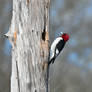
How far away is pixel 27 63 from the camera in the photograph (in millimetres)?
7656

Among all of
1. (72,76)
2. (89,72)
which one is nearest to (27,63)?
(72,76)

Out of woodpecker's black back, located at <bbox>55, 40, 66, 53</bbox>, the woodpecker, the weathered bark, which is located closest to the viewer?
the weathered bark

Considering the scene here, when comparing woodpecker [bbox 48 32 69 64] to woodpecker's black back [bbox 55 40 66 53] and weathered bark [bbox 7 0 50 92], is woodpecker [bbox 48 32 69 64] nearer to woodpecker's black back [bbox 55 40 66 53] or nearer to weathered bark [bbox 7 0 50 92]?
woodpecker's black back [bbox 55 40 66 53]

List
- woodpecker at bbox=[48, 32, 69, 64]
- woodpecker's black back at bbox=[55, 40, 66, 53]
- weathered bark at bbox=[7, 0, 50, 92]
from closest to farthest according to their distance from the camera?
weathered bark at bbox=[7, 0, 50, 92], woodpecker at bbox=[48, 32, 69, 64], woodpecker's black back at bbox=[55, 40, 66, 53]

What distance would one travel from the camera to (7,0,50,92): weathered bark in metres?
7.64

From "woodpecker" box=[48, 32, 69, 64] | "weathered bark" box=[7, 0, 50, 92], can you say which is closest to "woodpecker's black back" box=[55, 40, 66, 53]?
"woodpecker" box=[48, 32, 69, 64]

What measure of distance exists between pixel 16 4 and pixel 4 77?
10.4 meters

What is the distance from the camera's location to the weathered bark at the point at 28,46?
7.64 m

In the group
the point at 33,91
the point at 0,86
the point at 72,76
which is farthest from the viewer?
the point at 72,76

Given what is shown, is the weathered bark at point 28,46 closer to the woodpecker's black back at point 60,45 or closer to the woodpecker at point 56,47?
the woodpecker at point 56,47

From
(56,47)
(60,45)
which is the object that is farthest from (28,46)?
(60,45)

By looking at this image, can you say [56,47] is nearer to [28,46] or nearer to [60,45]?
[60,45]

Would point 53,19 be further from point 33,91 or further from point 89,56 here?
point 33,91

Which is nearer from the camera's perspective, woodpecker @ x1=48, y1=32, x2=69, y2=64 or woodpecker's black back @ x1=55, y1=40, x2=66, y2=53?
woodpecker @ x1=48, y1=32, x2=69, y2=64
